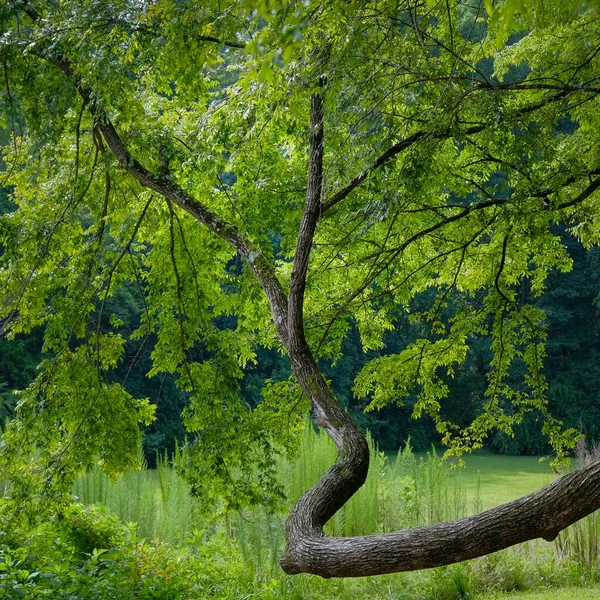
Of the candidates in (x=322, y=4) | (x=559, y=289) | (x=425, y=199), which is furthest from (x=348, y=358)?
(x=322, y=4)

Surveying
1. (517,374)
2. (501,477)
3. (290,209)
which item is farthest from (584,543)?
(517,374)

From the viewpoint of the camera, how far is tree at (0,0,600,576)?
3453 millimetres

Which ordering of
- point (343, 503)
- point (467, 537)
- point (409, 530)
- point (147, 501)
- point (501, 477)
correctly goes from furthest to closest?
point (501, 477), point (147, 501), point (343, 503), point (409, 530), point (467, 537)

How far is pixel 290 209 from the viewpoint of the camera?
20.6 feet

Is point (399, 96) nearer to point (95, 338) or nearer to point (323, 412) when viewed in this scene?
point (323, 412)

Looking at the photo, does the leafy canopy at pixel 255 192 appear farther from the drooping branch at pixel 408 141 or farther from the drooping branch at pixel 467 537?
the drooping branch at pixel 467 537

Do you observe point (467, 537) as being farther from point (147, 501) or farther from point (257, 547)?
point (147, 501)

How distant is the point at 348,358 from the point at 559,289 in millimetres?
4972

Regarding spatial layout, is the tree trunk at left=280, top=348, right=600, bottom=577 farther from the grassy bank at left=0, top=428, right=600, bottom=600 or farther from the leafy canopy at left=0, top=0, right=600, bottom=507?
the grassy bank at left=0, top=428, right=600, bottom=600

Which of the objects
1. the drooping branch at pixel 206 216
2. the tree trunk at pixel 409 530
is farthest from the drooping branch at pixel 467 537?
the drooping branch at pixel 206 216

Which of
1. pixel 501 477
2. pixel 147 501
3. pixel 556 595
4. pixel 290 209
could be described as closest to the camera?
pixel 290 209

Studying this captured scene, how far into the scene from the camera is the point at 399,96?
3.96m

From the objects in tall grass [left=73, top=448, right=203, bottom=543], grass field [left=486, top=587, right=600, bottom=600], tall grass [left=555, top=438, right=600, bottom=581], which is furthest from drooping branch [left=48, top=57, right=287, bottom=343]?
tall grass [left=555, top=438, right=600, bottom=581]

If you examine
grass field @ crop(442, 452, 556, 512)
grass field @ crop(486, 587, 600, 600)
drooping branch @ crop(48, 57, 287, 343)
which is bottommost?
grass field @ crop(486, 587, 600, 600)
